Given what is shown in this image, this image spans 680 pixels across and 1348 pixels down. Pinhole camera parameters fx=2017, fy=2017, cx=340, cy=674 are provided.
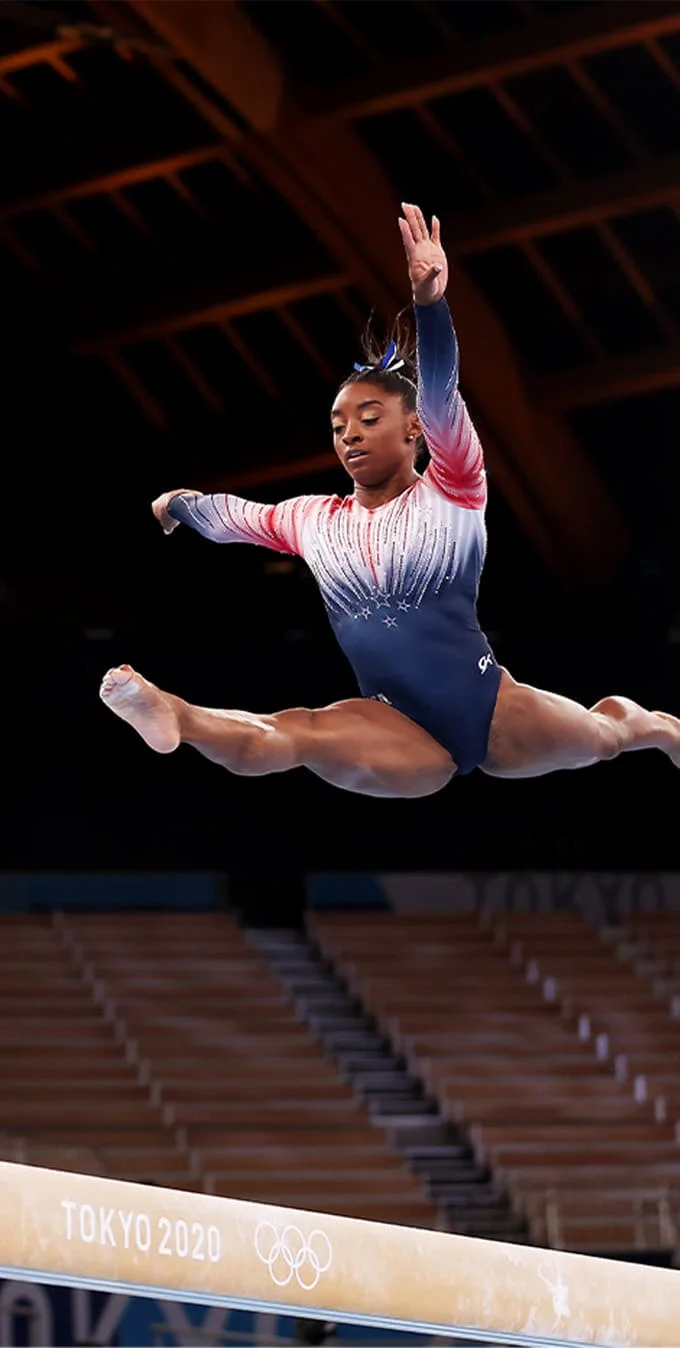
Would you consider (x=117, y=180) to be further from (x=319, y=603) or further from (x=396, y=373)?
(x=396, y=373)

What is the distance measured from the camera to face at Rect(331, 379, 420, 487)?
568 cm

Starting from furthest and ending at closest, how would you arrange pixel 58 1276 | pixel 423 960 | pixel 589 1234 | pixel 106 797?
pixel 423 960 → pixel 106 797 → pixel 589 1234 → pixel 58 1276

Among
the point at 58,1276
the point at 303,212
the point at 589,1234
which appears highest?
the point at 303,212

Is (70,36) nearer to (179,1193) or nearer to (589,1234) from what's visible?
(589,1234)

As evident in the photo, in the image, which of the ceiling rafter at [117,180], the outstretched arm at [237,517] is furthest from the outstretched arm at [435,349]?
the ceiling rafter at [117,180]

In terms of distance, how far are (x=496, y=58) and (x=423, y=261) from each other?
878 centimetres

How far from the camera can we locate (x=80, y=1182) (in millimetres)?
4766

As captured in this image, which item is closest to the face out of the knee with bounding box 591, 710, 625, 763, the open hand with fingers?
the open hand with fingers

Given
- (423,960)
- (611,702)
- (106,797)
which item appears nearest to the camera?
(611,702)

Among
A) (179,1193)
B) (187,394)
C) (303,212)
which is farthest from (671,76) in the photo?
(179,1193)

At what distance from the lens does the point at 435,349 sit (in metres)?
5.25

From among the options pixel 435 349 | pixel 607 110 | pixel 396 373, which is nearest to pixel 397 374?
pixel 396 373

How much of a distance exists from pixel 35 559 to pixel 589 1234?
7.64 m

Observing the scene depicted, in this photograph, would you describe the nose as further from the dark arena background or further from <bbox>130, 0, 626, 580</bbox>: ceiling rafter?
<bbox>130, 0, 626, 580</bbox>: ceiling rafter
